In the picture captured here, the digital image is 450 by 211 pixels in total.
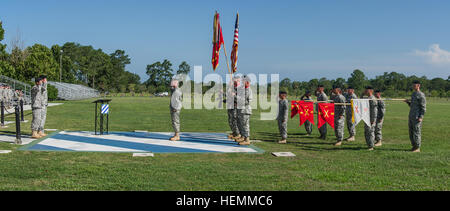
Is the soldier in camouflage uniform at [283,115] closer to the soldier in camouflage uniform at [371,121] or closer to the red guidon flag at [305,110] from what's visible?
the red guidon flag at [305,110]

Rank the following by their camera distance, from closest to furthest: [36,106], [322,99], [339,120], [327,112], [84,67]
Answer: [36,106] → [327,112] → [339,120] → [322,99] → [84,67]

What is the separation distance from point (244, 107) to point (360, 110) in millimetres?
3541

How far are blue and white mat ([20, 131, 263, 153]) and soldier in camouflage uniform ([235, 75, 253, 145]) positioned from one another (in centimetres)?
49

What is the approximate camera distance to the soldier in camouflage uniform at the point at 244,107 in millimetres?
10914

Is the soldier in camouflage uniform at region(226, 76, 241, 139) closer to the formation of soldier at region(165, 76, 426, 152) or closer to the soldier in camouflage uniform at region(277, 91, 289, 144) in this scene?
the formation of soldier at region(165, 76, 426, 152)

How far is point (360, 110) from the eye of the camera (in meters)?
10.6

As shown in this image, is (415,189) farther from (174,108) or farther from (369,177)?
(174,108)

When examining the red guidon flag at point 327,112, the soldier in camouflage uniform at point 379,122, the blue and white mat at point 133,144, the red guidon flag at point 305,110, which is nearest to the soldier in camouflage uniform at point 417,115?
the soldier in camouflage uniform at point 379,122

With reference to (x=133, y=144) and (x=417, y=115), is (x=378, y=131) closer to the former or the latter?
(x=417, y=115)

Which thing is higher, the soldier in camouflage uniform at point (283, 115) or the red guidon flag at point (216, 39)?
the red guidon flag at point (216, 39)

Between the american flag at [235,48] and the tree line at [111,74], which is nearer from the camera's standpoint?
the american flag at [235,48]

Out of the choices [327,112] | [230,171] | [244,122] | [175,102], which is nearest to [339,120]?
[327,112]

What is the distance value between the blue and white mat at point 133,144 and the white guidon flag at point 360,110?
3.23 m
